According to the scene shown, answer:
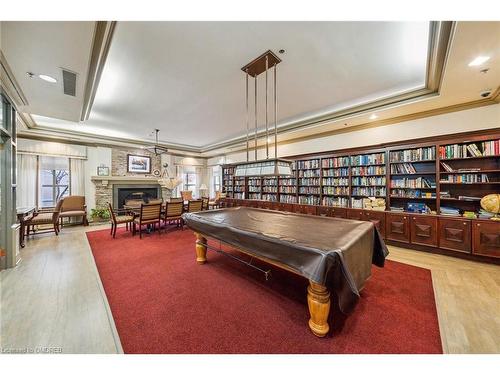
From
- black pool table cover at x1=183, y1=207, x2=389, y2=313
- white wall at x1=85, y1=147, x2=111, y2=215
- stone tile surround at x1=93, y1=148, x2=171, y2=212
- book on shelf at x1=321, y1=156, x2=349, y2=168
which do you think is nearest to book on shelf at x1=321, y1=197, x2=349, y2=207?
book on shelf at x1=321, y1=156, x2=349, y2=168

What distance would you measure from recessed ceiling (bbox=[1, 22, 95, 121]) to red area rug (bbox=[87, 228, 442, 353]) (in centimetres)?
267

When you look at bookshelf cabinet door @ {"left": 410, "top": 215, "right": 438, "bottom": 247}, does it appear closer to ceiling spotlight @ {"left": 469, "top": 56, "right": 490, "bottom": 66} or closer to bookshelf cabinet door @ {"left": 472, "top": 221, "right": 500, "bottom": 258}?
bookshelf cabinet door @ {"left": 472, "top": 221, "right": 500, "bottom": 258}

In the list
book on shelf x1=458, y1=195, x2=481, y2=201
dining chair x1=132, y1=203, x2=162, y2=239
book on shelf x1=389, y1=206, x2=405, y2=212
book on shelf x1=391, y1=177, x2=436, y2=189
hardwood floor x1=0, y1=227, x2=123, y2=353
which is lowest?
hardwood floor x1=0, y1=227, x2=123, y2=353

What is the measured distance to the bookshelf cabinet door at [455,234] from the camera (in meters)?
3.22

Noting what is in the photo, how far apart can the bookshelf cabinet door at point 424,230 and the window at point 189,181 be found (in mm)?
8157

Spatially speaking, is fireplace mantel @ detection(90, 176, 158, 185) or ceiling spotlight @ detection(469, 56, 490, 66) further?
fireplace mantel @ detection(90, 176, 158, 185)

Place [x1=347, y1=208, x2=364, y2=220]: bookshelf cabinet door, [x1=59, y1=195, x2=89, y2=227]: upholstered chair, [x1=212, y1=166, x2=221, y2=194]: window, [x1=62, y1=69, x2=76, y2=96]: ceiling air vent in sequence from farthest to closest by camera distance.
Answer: [x1=212, y1=166, x2=221, y2=194]: window → [x1=59, y1=195, x2=89, y2=227]: upholstered chair → [x1=347, y1=208, x2=364, y2=220]: bookshelf cabinet door → [x1=62, y1=69, x2=76, y2=96]: ceiling air vent

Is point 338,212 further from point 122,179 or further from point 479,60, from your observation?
point 122,179

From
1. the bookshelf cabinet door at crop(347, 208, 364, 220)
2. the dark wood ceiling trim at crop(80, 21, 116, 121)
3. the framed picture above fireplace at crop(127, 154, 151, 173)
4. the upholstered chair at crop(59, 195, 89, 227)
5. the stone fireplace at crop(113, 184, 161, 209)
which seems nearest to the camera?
the dark wood ceiling trim at crop(80, 21, 116, 121)

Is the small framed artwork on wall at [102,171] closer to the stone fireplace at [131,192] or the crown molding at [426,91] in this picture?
the stone fireplace at [131,192]

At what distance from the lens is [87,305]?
2.12 metres

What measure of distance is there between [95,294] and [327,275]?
8.55ft

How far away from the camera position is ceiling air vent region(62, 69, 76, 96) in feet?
8.09
